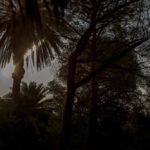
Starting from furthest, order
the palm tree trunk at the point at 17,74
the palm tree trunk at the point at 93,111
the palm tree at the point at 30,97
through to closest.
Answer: the palm tree at the point at 30,97
the palm tree trunk at the point at 17,74
the palm tree trunk at the point at 93,111

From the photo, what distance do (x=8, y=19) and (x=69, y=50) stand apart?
13.6 ft

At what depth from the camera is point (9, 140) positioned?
29.0m

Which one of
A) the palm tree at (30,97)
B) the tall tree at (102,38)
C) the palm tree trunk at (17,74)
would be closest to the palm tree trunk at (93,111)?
the tall tree at (102,38)

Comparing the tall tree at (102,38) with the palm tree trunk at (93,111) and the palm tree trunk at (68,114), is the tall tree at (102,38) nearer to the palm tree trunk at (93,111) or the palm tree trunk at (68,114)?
the palm tree trunk at (68,114)

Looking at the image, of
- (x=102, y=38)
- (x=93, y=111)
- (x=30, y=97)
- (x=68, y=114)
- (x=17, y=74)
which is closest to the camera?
(x=68, y=114)

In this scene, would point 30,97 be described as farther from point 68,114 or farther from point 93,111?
point 68,114

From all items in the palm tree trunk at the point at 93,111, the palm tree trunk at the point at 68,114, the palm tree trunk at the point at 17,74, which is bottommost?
the palm tree trunk at the point at 68,114

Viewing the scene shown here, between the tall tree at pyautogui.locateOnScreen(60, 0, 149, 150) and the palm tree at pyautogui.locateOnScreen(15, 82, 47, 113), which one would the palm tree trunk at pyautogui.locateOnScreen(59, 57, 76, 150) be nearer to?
the tall tree at pyautogui.locateOnScreen(60, 0, 149, 150)

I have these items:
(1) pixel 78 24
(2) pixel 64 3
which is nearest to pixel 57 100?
(1) pixel 78 24

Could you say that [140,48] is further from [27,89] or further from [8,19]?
[27,89]

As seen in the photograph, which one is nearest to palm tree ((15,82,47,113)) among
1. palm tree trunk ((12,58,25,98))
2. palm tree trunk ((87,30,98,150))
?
palm tree trunk ((12,58,25,98))

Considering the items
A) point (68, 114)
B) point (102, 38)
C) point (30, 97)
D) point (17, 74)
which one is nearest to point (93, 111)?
point (102, 38)

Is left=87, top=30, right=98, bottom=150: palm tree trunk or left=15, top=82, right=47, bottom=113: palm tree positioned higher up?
left=15, top=82, right=47, bottom=113: palm tree

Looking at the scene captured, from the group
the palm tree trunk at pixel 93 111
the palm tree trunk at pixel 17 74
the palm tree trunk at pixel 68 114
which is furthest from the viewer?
the palm tree trunk at pixel 17 74
